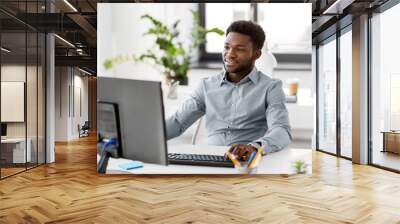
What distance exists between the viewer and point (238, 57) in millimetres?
4219

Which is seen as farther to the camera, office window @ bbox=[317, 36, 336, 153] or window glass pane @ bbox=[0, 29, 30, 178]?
office window @ bbox=[317, 36, 336, 153]

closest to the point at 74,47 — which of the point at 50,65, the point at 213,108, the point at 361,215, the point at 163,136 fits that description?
the point at 50,65

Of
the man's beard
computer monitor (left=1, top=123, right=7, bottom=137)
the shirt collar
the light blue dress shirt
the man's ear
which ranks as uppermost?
the man's ear

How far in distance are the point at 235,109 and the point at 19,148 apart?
3.23 m

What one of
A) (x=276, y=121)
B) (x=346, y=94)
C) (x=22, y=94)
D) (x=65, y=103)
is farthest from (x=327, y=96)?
(x=65, y=103)

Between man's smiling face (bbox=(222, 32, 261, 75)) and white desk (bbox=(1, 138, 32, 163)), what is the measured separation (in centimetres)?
304

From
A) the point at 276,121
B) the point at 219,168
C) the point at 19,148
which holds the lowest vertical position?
the point at 219,168

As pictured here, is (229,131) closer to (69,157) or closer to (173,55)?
(173,55)

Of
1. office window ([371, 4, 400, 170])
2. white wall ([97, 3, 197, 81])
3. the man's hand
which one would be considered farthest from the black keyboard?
office window ([371, 4, 400, 170])

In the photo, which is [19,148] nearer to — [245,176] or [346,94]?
[245,176]

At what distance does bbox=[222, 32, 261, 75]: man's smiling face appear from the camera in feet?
13.8

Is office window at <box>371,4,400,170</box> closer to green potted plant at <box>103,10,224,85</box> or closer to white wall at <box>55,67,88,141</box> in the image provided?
green potted plant at <box>103,10,224,85</box>

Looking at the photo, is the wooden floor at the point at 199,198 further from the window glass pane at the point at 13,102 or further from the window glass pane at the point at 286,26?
the window glass pane at the point at 286,26

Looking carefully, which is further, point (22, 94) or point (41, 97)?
point (41, 97)
